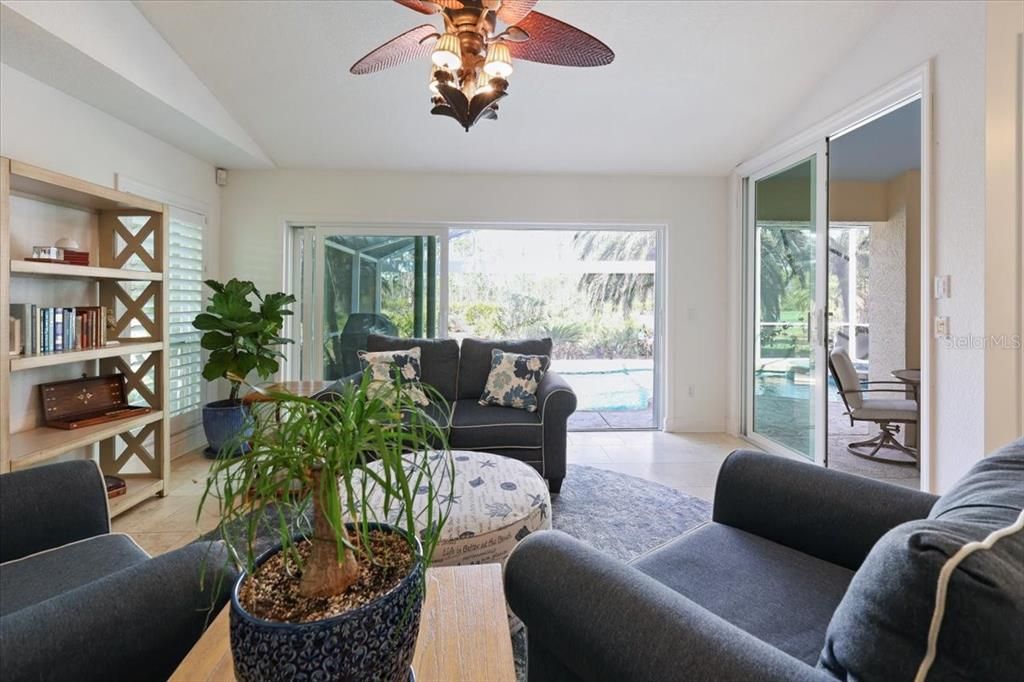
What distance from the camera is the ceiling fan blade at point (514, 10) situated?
5.36 ft

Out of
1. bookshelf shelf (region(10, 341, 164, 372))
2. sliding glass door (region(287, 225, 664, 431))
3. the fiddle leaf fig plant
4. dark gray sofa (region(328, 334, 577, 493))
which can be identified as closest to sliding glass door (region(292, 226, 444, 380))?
sliding glass door (region(287, 225, 664, 431))

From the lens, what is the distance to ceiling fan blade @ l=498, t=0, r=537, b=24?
163 cm

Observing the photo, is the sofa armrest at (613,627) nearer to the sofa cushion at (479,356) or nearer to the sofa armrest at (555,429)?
the sofa armrest at (555,429)

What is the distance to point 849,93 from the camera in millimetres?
2883

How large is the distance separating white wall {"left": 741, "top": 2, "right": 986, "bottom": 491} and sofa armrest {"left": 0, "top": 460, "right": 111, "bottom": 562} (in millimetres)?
3407

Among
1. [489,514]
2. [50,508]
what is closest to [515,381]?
[489,514]

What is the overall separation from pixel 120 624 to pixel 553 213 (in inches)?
156

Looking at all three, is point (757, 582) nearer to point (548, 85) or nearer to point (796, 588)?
point (796, 588)

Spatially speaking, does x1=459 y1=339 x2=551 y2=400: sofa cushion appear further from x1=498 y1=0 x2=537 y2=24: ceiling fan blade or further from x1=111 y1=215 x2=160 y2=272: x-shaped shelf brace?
x1=498 y1=0 x2=537 y2=24: ceiling fan blade

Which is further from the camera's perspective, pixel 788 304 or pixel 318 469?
pixel 788 304

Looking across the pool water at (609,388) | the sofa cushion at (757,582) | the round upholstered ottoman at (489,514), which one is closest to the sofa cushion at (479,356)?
the round upholstered ottoman at (489,514)

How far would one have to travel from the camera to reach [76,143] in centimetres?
271

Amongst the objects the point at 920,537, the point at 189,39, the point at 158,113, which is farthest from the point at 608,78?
the point at 920,537

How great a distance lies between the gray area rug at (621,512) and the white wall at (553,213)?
156cm
